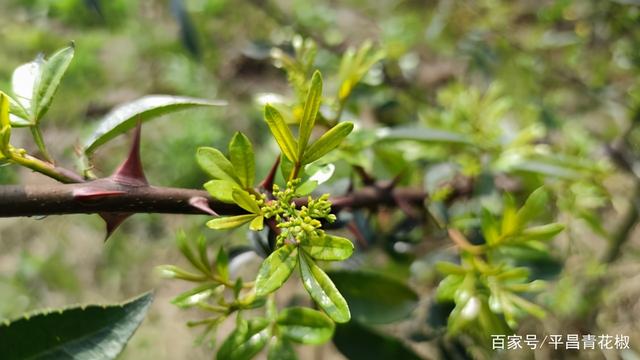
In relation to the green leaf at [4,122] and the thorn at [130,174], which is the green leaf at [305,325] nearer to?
the thorn at [130,174]

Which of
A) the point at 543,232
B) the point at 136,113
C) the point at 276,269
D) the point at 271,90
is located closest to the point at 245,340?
the point at 276,269

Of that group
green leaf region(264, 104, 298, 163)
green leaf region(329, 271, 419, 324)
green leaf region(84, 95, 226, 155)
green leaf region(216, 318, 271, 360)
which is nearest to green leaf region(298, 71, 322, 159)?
green leaf region(264, 104, 298, 163)

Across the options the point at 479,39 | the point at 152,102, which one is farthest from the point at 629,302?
the point at 152,102

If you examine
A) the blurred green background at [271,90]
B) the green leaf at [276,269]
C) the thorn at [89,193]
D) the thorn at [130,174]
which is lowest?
the blurred green background at [271,90]

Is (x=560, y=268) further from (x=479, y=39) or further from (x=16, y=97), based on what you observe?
→ (x=16, y=97)

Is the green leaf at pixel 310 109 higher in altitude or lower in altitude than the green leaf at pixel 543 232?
higher

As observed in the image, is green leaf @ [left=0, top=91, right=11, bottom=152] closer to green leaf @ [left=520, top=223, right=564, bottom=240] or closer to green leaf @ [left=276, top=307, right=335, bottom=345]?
green leaf @ [left=276, top=307, right=335, bottom=345]

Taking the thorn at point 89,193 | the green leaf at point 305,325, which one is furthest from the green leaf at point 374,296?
the thorn at point 89,193
